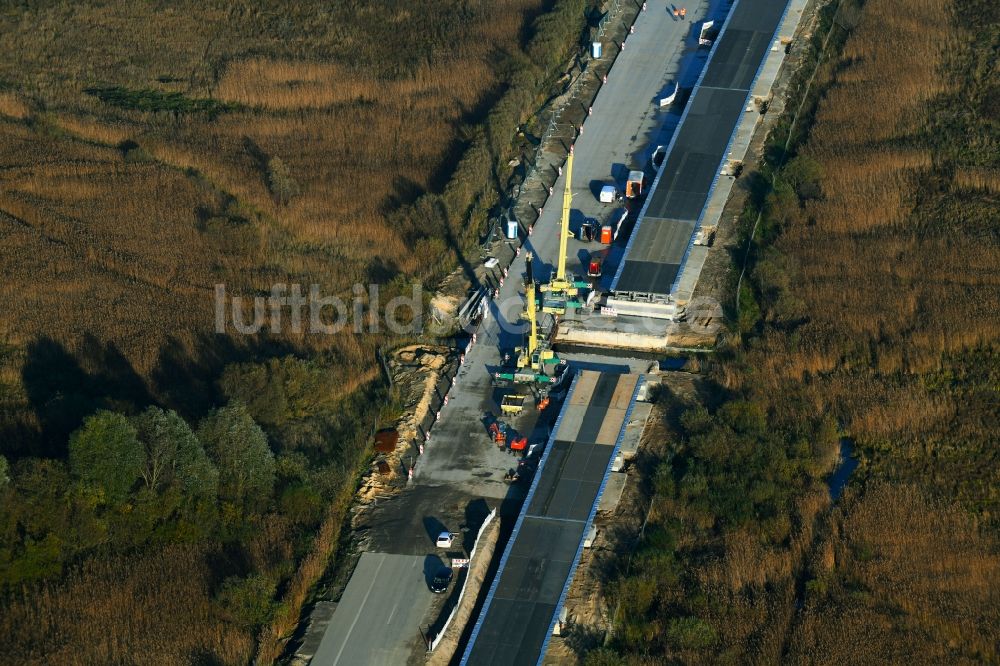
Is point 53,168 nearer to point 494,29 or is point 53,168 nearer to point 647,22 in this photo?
point 494,29

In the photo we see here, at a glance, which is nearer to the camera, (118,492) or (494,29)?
(118,492)

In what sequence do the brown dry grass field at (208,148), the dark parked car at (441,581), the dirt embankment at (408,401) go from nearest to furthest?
the dark parked car at (441,581) < the dirt embankment at (408,401) < the brown dry grass field at (208,148)

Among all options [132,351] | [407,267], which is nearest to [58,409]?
[132,351]

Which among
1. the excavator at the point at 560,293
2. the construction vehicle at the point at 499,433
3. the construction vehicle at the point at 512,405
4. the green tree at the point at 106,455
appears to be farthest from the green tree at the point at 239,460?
the excavator at the point at 560,293

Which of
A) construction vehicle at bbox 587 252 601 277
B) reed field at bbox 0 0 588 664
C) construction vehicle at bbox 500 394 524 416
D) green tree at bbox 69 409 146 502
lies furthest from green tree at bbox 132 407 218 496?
construction vehicle at bbox 587 252 601 277

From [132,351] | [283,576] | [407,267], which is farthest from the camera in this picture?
[407,267]

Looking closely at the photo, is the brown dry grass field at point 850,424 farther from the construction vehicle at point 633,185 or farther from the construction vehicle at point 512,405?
the construction vehicle at point 512,405

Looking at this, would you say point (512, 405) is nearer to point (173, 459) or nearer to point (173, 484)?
point (173, 459)

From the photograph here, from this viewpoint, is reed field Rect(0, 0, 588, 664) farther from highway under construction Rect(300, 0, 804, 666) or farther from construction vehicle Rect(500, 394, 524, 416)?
construction vehicle Rect(500, 394, 524, 416)
